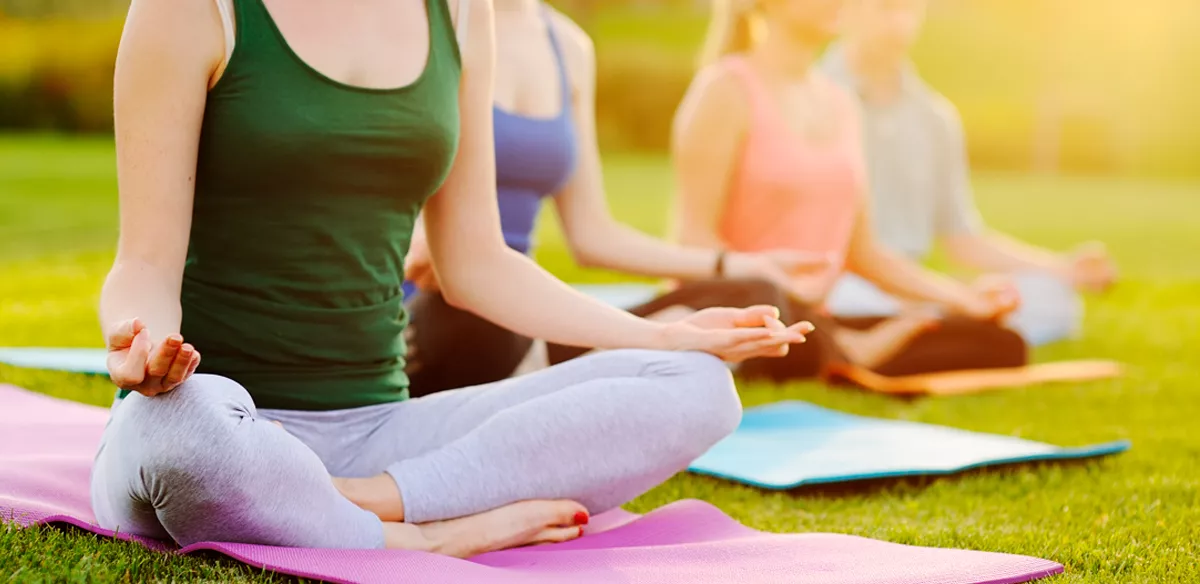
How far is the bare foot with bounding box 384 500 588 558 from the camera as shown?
219cm

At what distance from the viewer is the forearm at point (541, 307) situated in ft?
8.09

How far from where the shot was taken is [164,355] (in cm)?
179

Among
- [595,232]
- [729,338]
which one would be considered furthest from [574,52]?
[729,338]

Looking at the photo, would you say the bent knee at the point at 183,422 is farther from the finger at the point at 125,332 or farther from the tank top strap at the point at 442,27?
the tank top strap at the point at 442,27

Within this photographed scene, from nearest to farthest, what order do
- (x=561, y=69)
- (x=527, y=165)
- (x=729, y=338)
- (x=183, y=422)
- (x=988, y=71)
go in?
(x=183, y=422) < (x=729, y=338) < (x=527, y=165) < (x=561, y=69) < (x=988, y=71)

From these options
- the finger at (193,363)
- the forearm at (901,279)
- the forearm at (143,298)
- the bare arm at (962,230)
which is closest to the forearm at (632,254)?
the forearm at (901,279)

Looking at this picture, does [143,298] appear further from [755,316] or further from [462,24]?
[755,316]

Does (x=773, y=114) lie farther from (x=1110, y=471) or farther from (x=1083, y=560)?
(x=1083, y=560)

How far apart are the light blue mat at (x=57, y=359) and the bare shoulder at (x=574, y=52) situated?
5.71 feet

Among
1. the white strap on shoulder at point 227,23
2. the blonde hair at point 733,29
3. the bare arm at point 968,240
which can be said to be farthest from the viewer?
the bare arm at point 968,240

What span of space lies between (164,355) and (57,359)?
296 cm

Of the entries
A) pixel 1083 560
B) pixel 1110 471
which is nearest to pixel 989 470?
pixel 1110 471

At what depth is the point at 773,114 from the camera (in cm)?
446

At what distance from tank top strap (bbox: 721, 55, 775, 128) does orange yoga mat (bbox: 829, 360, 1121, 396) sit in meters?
0.86
